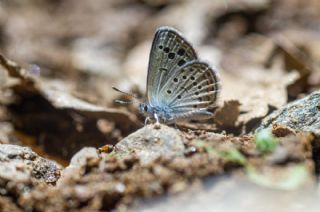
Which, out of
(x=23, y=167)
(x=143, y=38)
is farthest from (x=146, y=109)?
(x=143, y=38)

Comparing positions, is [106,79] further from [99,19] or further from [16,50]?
[99,19]

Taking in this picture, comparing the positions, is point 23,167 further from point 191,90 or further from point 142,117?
point 142,117

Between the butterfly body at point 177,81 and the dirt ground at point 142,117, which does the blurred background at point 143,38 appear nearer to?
the dirt ground at point 142,117

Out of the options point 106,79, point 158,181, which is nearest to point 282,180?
point 158,181

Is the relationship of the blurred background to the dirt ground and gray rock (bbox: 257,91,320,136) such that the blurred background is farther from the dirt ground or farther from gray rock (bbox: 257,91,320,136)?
gray rock (bbox: 257,91,320,136)

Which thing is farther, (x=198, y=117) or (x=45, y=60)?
(x=45, y=60)

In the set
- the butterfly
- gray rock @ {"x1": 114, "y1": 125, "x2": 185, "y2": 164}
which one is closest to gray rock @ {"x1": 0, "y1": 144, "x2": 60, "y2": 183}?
gray rock @ {"x1": 114, "y1": 125, "x2": 185, "y2": 164}

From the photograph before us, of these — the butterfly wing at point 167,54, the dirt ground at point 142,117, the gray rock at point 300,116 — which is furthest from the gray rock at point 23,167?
the gray rock at point 300,116
